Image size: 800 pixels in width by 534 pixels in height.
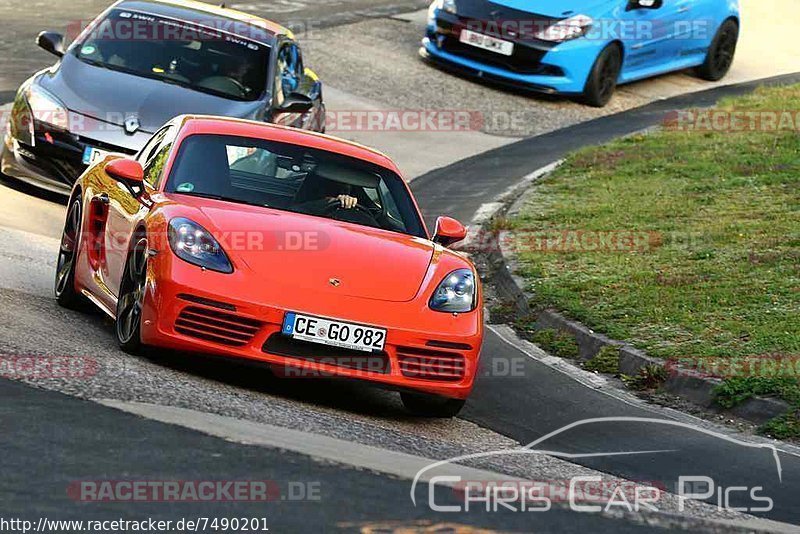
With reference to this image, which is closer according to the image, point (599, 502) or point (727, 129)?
point (599, 502)

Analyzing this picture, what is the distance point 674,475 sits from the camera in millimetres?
7582

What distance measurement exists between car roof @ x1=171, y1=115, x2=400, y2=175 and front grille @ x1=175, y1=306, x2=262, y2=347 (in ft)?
6.05

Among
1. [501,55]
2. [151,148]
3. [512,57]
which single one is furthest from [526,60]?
[151,148]

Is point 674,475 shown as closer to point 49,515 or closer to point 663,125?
point 49,515

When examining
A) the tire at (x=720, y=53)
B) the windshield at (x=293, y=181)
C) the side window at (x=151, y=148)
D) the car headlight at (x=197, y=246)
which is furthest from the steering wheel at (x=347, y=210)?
the tire at (x=720, y=53)

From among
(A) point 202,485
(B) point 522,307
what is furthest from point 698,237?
(A) point 202,485

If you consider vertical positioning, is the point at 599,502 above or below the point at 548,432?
above

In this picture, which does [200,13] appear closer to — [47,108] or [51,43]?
[51,43]

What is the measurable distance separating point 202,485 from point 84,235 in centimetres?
433

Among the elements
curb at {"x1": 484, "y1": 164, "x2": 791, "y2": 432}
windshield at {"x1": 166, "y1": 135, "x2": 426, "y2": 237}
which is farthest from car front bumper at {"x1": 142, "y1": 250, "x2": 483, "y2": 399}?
curb at {"x1": 484, "y1": 164, "x2": 791, "y2": 432}

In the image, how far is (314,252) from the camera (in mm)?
8219

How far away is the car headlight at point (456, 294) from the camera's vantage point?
324 inches

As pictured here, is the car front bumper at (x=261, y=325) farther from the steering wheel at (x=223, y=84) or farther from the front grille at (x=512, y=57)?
the front grille at (x=512, y=57)

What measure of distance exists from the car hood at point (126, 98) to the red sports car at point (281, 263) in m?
3.11
